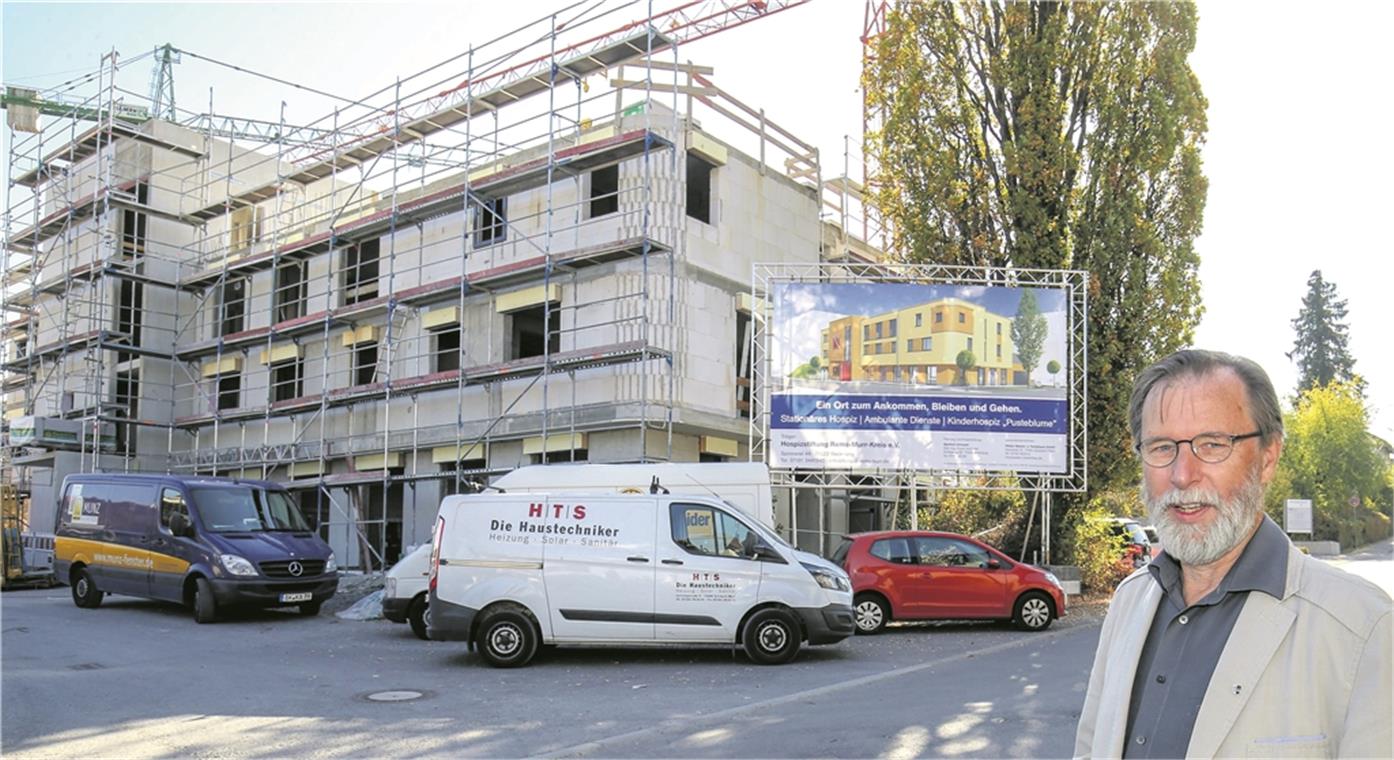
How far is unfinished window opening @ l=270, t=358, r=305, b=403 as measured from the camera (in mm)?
28047

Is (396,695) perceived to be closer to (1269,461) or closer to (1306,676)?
(1269,461)

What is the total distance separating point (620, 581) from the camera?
12102mm

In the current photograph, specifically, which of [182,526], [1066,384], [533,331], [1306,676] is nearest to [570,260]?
[533,331]

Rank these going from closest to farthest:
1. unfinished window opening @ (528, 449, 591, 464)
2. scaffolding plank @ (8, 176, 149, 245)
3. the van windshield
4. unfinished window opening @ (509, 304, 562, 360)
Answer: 1. the van windshield
2. unfinished window opening @ (528, 449, 591, 464)
3. unfinished window opening @ (509, 304, 562, 360)
4. scaffolding plank @ (8, 176, 149, 245)

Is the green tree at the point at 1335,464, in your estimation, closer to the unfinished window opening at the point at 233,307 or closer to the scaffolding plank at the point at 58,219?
the unfinished window opening at the point at 233,307

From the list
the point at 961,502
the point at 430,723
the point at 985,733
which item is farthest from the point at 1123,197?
the point at 430,723

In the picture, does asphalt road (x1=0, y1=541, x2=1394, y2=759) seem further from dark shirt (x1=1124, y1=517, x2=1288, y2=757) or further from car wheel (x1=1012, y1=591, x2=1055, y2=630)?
dark shirt (x1=1124, y1=517, x2=1288, y2=757)

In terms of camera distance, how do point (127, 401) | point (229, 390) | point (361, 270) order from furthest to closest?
point (127, 401) → point (229, 390) → point (361, 270)

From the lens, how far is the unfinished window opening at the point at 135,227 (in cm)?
3139

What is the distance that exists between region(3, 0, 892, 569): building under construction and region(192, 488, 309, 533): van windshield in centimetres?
428

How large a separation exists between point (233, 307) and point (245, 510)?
48.8ft

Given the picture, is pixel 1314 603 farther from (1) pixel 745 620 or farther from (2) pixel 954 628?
(2) pixel 954 628

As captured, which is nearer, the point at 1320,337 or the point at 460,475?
the point at 460,475

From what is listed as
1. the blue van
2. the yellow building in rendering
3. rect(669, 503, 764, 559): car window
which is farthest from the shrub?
the blue van
